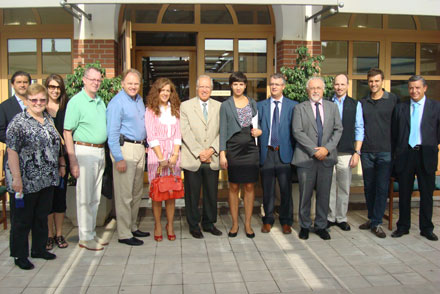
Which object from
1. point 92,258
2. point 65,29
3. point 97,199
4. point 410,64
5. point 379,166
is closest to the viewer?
point 92,258

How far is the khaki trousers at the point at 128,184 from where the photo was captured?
182 inches

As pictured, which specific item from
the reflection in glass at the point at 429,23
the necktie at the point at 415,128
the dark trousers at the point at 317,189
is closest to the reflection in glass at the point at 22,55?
the dark trousers at the point at 317,189

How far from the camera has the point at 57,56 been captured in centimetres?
659

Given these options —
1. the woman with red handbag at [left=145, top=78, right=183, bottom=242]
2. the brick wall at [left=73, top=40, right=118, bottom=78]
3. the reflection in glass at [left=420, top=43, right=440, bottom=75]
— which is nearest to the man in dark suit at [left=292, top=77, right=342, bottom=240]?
the woman with red handbag at [left=145, top=78, right=183, bottom=242]

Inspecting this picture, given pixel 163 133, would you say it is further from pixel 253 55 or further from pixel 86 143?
pixel 253 55

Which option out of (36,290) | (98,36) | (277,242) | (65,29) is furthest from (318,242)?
(65,29)

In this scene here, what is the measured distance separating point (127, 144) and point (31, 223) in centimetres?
119

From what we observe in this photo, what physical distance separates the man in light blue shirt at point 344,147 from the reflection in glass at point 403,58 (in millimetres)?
2542

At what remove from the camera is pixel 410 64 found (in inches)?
286

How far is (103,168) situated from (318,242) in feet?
8.05

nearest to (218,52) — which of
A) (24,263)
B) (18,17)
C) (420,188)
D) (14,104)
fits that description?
(18,17)

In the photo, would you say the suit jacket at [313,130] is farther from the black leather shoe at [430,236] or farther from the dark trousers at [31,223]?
the dark trousers at [31,223]

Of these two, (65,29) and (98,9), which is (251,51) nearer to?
(98,9)

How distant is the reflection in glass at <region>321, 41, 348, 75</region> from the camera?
698cm
